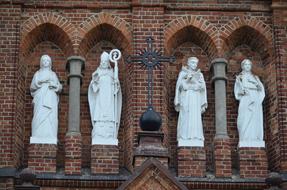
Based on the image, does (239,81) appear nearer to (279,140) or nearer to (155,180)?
(279,140)

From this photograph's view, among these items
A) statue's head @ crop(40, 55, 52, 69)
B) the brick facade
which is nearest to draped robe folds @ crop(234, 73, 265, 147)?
the brick facade

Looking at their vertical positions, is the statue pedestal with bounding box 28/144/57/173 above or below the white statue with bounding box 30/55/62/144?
Result: below

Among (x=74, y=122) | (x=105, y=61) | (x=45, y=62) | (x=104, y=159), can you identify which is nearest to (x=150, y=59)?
(x=105, y=61)

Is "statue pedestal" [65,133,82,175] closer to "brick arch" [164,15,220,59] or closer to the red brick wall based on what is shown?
the red brick wall

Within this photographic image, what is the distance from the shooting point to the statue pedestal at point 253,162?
19.5 m

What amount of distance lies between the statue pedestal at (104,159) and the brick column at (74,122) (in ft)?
0.79

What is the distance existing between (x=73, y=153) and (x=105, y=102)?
3.46 ft

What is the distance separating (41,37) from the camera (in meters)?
20.6

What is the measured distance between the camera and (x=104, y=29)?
20.6m

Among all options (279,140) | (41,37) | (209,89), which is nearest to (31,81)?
(41,37)

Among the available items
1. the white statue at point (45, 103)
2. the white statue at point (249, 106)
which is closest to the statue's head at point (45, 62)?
the white statue at point (45, 103)

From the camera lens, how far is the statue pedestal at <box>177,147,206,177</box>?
765 inches

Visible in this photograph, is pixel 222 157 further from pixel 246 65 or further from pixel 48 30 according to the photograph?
pixel 48 30

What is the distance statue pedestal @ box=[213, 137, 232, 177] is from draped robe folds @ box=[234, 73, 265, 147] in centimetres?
27
